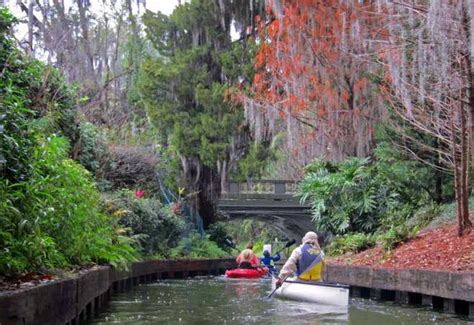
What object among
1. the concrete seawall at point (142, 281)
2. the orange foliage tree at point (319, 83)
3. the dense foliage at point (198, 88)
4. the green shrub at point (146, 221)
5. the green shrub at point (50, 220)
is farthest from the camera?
the dense foliage at point (198, 88)

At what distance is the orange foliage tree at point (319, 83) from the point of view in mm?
21078

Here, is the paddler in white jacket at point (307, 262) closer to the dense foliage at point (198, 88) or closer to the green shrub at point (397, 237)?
the green shrub at point (397, 237)

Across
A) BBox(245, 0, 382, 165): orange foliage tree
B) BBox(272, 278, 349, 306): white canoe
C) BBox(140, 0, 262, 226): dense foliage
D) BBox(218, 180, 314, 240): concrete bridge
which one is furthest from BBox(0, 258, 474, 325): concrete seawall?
BBox(218, 180, 314, 240): concrete bridge

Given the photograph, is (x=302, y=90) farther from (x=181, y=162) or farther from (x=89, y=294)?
(x=89, y=294)

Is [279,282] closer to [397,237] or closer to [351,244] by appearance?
[397,237]

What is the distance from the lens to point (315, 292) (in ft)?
41.5

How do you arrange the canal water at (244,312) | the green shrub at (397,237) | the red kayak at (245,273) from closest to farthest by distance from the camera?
the canal water at (244,312), the green shrub at (397,237), the red kayak at (245,273)

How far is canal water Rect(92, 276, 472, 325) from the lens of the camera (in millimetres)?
10578

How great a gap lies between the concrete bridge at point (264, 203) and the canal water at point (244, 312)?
2087 cm

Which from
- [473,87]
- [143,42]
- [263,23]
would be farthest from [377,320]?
[143,42]

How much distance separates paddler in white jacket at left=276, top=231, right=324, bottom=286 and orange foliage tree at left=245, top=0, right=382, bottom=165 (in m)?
7.51

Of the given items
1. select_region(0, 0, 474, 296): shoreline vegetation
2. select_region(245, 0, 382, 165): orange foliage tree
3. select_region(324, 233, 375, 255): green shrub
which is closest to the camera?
select_region(0, 0, 474, 296): shoreline vegetation

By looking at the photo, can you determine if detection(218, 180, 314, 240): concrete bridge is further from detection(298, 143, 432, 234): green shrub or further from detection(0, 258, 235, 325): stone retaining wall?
detection(0, 258, 235, 325): stone retaining wall

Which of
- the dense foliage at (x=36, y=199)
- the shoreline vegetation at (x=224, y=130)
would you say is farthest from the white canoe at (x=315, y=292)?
the dense foliage at (x=36, y=199)
